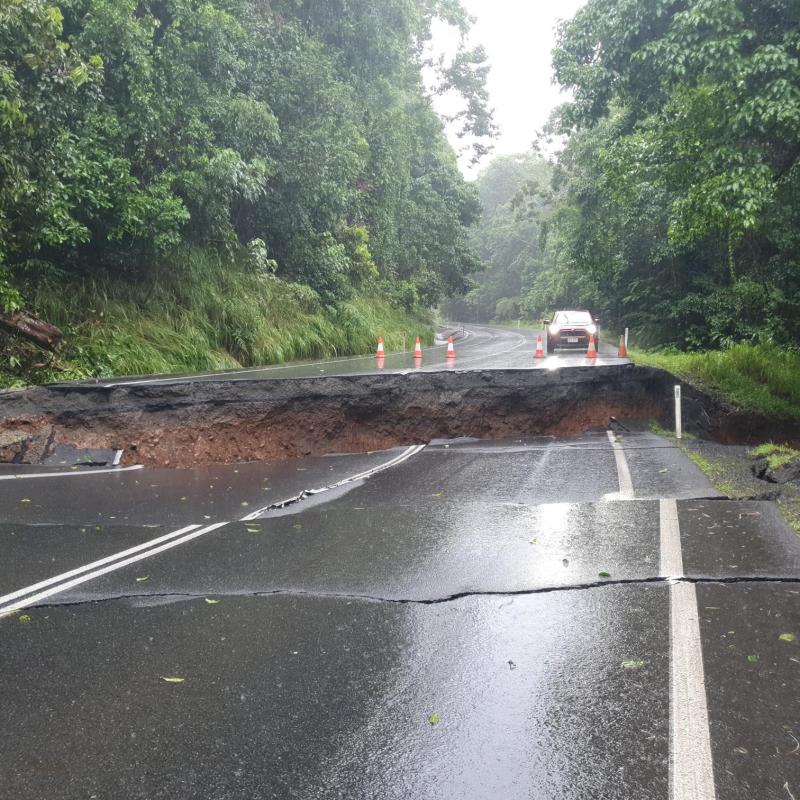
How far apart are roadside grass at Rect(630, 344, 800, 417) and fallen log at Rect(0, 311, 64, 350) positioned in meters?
11.7

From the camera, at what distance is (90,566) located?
6.09 metres

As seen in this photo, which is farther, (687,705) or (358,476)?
(358,476)

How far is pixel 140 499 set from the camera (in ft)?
29.8

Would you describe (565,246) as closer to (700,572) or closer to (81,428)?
(81,428)

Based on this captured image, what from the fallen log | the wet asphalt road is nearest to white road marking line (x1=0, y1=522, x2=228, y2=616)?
the wet asphalt road

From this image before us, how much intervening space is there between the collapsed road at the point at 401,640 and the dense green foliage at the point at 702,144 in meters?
6.10

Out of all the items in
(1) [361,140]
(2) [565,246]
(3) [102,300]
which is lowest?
(3) [102,300]

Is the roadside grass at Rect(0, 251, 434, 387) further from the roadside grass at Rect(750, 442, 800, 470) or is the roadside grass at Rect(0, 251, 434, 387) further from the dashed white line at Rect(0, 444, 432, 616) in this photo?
the roadside grass at Rect(750, 442, 800, 470)

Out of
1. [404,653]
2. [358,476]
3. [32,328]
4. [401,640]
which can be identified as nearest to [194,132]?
[32,328]

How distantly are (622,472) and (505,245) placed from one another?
258 feet

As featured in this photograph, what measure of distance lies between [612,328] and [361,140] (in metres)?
19.1

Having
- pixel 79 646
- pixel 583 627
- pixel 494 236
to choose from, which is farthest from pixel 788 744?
pixel 494 236

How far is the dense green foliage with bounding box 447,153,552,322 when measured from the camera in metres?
80.8

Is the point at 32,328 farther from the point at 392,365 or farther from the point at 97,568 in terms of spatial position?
the point at 97,568
